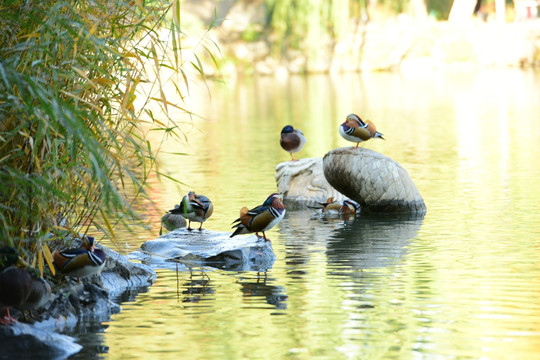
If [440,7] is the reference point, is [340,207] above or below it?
below

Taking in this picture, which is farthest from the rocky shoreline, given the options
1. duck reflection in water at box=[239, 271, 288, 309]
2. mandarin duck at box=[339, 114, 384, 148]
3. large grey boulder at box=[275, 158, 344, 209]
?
large grey boulder at box=[275, 158, 344, 209]

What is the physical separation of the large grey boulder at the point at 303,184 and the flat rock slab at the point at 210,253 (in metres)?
3.44

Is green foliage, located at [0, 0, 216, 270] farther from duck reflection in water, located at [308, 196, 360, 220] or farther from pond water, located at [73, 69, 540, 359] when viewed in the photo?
duck reflection in water, located at [308, 196, 360, 220]

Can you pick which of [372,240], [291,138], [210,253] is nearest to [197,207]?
[210,253]

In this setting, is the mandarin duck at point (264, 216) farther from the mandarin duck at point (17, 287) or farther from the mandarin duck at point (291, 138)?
the mandarin duck at point (291, 138)

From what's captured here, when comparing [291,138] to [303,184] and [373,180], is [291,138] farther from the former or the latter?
[373,180]

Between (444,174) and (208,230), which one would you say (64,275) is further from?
(444,174)

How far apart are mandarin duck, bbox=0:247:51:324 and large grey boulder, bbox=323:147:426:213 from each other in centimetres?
608

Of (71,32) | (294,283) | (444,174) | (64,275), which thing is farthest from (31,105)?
(444,174)

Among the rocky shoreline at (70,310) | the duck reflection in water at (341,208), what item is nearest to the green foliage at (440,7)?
the duck reflection in water at (341,208)

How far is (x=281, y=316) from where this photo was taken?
299 inches

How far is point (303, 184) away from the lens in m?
14.0

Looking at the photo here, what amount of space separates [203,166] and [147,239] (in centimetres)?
728

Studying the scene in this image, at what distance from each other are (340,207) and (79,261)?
575cm
